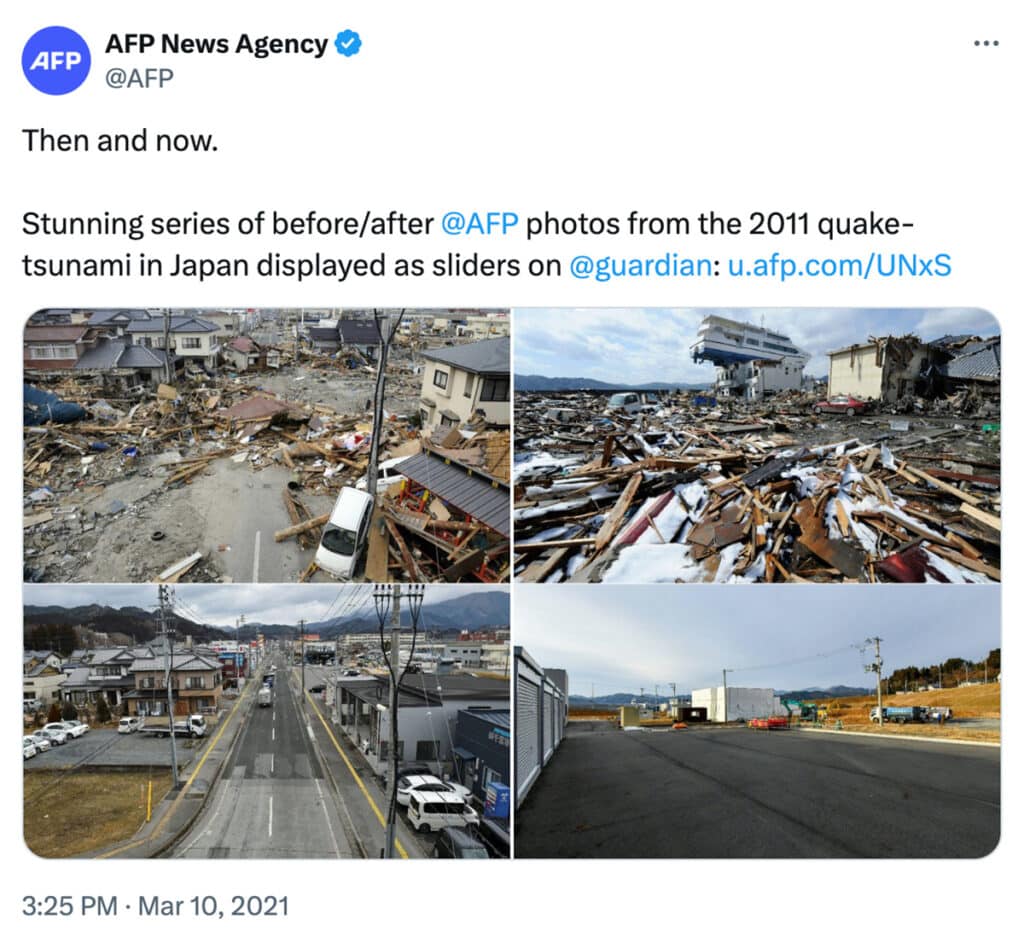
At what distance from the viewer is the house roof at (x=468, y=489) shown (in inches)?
118

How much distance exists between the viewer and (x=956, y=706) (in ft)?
10.5

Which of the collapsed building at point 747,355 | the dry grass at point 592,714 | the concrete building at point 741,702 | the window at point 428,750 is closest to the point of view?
the collapsed building at point 747,355

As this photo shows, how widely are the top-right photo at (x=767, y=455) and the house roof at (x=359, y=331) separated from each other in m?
0.75

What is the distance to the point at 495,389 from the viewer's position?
3082 millimetres

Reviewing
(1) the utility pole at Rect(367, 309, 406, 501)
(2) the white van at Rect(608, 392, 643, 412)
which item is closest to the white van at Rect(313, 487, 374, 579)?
(1) the utility pole at Rect(367, 309, 406, 501)

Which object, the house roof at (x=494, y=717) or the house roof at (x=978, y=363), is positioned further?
the house roof at (x=978, y=363)

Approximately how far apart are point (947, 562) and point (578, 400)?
213 centimetres

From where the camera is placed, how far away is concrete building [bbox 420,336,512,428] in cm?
307

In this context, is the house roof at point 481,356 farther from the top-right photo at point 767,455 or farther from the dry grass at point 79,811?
the dry grass at point 79,811

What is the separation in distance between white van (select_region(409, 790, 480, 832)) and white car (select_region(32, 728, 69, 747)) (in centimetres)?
185

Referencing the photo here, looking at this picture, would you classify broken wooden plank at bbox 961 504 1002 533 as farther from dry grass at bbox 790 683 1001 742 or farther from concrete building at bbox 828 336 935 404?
dry grass at bbox 790 683 1001 742

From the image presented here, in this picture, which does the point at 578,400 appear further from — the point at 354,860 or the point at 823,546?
the point at 354,860

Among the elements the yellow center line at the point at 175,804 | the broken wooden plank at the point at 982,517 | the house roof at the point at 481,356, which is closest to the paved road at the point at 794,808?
the broken wooden plank at the point at 982,517
